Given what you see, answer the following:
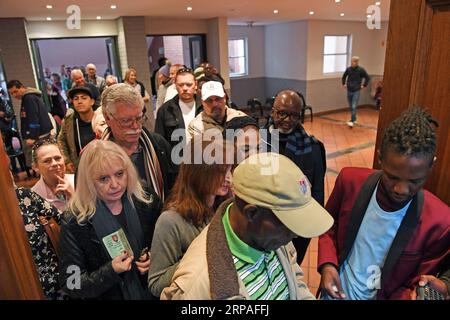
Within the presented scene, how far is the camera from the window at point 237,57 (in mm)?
9961

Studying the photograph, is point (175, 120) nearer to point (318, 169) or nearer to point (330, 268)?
point (318, 169)

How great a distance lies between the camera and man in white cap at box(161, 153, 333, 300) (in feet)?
2.46

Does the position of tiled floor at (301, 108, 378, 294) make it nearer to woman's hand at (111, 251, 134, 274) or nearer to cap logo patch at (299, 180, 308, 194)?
woman's hand at (111, 251, 134, 274)

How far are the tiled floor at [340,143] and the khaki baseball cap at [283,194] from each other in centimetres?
186

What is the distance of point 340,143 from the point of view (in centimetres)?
643

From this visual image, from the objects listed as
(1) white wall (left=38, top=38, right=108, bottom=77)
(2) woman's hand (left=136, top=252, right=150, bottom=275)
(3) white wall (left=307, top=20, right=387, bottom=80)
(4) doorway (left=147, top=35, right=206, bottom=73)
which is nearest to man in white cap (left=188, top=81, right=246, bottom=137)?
(2) woman's hand (left=136, top=252, right=150, bottom=275)

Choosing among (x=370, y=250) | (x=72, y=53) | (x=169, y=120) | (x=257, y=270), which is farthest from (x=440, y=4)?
(x=72, y=53)

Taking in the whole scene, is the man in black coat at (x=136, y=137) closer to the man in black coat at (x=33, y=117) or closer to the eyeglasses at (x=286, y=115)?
the eyeglasses at (x=286, y=115)

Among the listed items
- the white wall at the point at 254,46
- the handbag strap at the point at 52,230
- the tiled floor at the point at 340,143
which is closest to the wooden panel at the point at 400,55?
the handbag strap at the point at 52,230

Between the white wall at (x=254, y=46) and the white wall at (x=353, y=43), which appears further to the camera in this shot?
the white wall at (x=254, y=46)

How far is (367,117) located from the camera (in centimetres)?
888

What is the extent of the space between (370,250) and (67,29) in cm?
770

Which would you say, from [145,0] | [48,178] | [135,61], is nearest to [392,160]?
[48,178]

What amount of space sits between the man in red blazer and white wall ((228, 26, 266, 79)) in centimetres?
934
